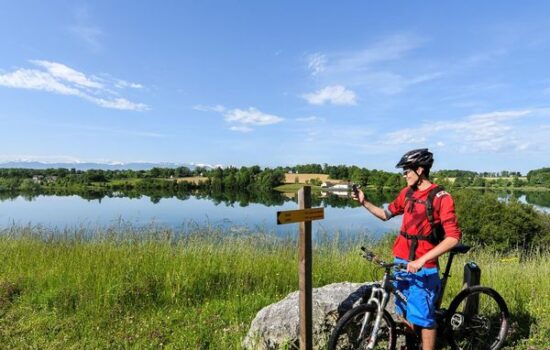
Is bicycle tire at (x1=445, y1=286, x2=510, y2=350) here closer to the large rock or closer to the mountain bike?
the mountain bike

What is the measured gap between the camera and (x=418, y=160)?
2.99 m

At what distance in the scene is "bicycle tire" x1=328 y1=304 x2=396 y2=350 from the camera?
2871 mm

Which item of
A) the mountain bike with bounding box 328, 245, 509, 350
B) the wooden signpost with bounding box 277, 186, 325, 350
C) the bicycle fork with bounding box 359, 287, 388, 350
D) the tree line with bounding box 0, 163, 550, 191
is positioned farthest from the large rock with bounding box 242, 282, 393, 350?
the tree line with bounding box 0, 163, 550, 191

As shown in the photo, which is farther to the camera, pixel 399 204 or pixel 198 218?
pixel 198 218

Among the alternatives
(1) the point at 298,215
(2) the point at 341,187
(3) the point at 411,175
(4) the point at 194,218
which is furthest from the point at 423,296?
(4) the point at 194,218

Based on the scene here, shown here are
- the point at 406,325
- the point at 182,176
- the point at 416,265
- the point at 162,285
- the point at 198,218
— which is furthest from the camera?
the point at 182,176

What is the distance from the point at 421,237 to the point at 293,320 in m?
1.53

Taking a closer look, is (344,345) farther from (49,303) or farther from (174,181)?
(174,181)

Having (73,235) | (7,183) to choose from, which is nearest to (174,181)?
(7,183)

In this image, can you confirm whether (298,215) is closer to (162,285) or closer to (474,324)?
(474,324)

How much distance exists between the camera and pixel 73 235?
26.3 feet

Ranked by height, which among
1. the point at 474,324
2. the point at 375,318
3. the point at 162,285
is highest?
the point at 375,318

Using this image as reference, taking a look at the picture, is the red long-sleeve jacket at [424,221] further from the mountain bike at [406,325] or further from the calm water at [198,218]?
the calm water at [198,218]

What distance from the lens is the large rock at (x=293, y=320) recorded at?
136 inches
